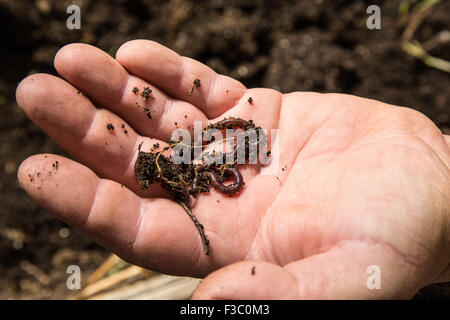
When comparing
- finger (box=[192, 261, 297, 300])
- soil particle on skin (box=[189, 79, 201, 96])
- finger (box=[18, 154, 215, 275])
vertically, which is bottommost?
finger (box=[192, 261, 297, 300])

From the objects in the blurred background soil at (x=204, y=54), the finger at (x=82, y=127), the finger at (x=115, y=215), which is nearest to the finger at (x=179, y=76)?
the finger at (x=82, y=127)

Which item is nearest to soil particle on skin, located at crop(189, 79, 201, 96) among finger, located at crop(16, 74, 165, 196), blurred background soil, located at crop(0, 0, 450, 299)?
finger, located at crop(16, 74, 165, 196)

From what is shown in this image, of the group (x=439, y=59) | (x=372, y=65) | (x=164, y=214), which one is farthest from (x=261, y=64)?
(x=164, y=214)

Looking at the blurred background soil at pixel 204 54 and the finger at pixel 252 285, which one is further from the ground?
the blurred background soil at pixel 204 54

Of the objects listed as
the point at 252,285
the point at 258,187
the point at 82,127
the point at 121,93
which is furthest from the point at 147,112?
the point at 252,285

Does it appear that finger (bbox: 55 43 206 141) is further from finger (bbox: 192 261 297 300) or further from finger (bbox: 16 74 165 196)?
finger (bbox: 192 261 297 300)

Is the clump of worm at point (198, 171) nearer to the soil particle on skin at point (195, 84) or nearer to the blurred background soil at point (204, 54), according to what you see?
the soil particle on skin at point (195, 84)

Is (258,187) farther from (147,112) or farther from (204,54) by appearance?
(204,54)
